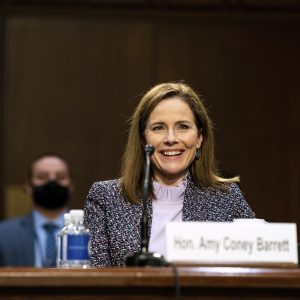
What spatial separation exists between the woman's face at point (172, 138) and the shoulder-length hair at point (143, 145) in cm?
3

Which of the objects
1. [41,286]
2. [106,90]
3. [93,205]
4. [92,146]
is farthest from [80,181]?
[41,286]

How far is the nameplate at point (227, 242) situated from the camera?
2.23m

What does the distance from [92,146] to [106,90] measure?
347mm

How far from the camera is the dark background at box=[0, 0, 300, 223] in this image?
17.7 feet

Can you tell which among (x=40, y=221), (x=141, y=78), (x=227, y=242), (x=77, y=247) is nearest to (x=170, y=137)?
(x=77, y=247)

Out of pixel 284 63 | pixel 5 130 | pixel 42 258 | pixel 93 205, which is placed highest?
pixel 284 63

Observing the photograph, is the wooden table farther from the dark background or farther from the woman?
the dark background

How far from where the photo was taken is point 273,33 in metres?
5.54

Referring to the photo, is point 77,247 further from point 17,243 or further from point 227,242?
point 17,243

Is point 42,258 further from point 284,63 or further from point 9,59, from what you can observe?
point 284,63

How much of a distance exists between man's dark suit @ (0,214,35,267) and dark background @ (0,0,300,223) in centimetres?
56

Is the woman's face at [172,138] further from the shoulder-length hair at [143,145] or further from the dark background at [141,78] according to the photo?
the dark background at [141,78]

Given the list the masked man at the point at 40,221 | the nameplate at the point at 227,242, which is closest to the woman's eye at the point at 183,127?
the nameplate at the point at 227,242

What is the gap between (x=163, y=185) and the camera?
3229 mm
